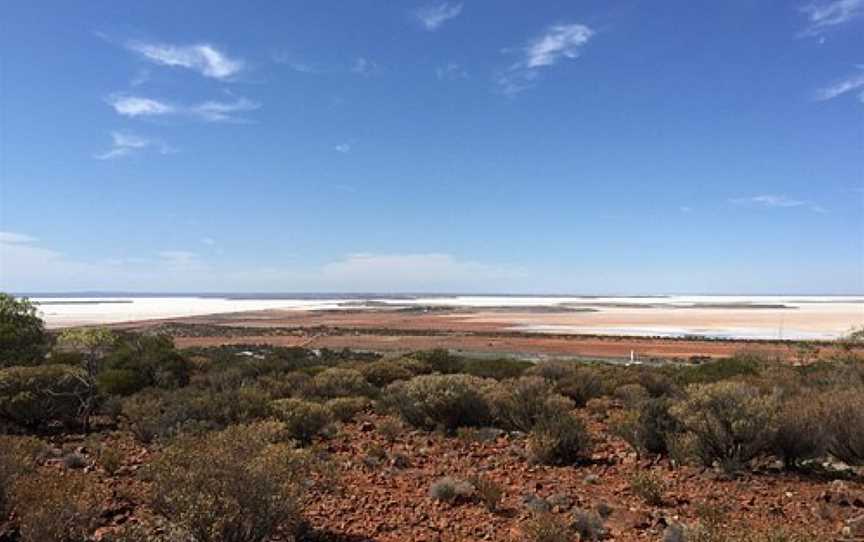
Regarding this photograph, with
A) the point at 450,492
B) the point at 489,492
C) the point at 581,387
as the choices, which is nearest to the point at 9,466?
the point at 450,492

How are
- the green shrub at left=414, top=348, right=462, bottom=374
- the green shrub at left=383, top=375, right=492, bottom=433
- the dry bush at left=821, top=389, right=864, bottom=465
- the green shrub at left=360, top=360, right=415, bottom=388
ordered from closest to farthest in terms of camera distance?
the dry bush at left=821, top=389, right=864, bottom=465
the green shrub at left=383, top=375, right=492, bottom=433
the green shrub at left=360, top=360, right=415, bottom=388
the green shrub at left=414, top=348, right=462, bottom=374

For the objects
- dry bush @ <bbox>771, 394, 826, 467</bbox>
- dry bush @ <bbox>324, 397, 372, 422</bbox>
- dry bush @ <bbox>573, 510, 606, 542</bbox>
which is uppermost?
dry bush @ <bbox>771, 394, 826, 467</bbox>

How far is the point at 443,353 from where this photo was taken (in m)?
24.1

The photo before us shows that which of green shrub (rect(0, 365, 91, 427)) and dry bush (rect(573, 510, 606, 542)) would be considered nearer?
dry bush (rect(573, 510, 606, 542))

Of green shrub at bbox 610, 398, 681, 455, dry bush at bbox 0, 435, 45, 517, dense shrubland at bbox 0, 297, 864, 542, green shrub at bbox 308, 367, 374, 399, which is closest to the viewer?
dense shrubland at bbox 0, 297, 864, 542

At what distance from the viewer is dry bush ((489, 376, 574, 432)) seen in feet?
41.3

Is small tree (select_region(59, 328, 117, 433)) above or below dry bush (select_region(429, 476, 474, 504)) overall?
above

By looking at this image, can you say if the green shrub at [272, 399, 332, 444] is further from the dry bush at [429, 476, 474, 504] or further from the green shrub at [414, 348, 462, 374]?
the green shrub at [414, 348, 462, 374]

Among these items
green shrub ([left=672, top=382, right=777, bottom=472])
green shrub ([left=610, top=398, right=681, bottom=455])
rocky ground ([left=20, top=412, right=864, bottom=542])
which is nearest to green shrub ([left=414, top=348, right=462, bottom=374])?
rocky ground ([left=20, top=412, right=864, bottom=542])

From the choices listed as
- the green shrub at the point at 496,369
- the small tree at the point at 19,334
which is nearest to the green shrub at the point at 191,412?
the small tree at the point at 19,334

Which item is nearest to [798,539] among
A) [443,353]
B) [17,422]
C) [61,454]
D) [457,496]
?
[457,496]

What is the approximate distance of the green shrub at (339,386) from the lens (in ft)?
56.5

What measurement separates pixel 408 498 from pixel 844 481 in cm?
589

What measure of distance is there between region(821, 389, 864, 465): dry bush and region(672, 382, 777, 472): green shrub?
80cm
